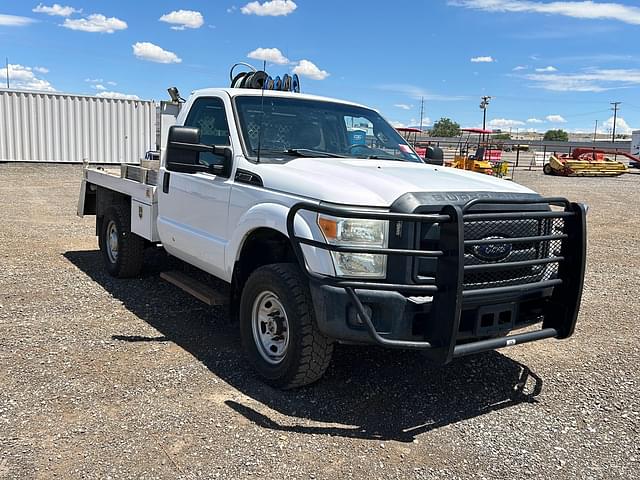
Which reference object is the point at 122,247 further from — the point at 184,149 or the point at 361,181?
the point at 361,181

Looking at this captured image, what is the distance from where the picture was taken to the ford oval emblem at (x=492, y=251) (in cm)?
384

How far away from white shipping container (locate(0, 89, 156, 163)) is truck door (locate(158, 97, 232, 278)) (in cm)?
1978

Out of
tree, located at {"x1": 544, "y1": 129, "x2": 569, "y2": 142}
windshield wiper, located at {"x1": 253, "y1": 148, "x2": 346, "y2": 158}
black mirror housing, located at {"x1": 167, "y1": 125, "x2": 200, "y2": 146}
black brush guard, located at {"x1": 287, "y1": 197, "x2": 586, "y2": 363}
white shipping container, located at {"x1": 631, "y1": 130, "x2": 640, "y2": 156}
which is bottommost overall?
black brush guard, located at {"x1": 287, "y1": 197, "x2": 586, "y2": 363}

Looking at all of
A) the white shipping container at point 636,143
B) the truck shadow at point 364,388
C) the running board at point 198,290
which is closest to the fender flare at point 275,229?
the running board at point 198,290

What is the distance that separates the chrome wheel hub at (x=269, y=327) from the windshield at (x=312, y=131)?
1096 millimetres

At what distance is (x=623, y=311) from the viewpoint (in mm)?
6668

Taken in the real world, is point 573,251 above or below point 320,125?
below

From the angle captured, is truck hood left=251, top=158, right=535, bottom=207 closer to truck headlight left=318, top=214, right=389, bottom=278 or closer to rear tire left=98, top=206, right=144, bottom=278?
truck headlight left=318, top=214, right=389, bottom=278

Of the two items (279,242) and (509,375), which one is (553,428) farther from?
(279,242)

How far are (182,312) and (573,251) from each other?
3.57m

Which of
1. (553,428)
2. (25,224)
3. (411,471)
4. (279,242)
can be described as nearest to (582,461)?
(553,428)

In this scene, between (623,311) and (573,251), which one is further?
(623,311)

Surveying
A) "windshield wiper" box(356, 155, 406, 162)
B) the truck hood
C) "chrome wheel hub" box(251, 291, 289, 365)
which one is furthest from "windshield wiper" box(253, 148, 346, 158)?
"chrome wheel hub" box(251, 291, 289, 365)

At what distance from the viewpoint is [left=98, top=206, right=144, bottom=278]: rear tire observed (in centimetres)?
697
